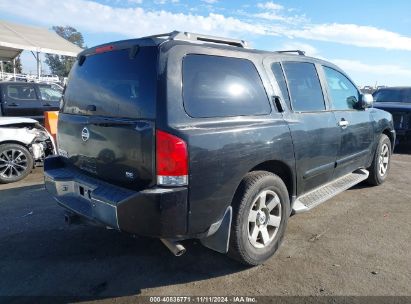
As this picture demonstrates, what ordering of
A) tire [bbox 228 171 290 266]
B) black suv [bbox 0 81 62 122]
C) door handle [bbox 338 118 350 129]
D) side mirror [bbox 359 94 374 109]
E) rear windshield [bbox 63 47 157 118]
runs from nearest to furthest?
rear windshield [bbox 63 47 157 118] < tire [bbox 228 171 290 266] < door handle [bbox 338 118 350 129] < side mirror [bbox 359 94 374 109] < black suv [bbox 0 81 62 122]

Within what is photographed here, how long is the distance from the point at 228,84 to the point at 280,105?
0.72 metres

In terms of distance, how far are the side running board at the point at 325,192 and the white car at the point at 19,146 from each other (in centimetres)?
477

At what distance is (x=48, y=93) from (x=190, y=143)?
8.48 m

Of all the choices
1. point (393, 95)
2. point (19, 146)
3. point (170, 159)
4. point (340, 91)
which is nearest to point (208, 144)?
point (170, 159)

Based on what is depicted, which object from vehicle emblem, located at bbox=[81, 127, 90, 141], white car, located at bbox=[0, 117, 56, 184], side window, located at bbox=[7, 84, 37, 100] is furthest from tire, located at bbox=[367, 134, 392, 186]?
side window, located at bbox=[7, 84, 37, 100]

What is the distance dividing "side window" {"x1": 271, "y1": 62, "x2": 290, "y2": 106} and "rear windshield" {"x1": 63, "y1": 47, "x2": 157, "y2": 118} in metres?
1.42

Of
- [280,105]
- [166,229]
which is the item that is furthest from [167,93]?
[280,105]

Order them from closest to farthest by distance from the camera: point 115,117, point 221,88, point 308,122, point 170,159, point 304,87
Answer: point 170,159 < point 115,117 < point 221,88 < point 308,122 < point 304,87

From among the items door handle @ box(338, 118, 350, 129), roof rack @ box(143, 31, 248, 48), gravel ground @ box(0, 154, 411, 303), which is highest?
roof rack @ box(143, 31, 248, 48)

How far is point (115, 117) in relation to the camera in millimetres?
2842

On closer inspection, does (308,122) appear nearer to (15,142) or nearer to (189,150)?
(189,150)

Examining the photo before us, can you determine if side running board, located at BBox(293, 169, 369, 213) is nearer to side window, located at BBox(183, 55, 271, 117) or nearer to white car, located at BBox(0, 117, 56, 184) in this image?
side window, located at BBox(183, 55, 271, 117)

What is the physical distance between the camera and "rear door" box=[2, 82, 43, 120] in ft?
30.1

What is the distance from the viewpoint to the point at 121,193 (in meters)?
2.74
